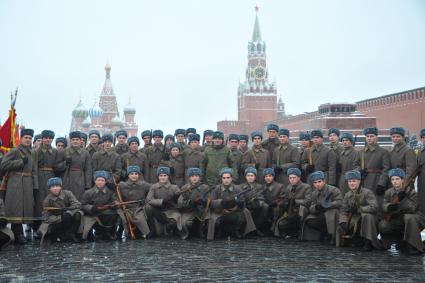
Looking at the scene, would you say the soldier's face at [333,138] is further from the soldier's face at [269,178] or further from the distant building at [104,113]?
the distant building at [104,113]

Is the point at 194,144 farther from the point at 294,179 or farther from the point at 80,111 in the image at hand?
the point at 80,111

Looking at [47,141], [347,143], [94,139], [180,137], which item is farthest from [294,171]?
[47,141]

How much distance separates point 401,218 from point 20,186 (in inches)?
239

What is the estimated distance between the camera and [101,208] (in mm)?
10094

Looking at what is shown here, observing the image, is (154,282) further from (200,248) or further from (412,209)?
(412,209)

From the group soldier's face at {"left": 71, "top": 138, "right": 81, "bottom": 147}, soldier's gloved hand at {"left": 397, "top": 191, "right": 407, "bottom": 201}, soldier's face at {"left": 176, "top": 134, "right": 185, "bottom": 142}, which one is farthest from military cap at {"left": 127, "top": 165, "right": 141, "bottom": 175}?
soldier's gloved hand at {"left": 397, "top": 191, "right": 407, "bottom": 201}

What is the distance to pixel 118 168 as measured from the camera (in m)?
11.2

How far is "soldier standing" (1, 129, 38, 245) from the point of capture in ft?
32.5

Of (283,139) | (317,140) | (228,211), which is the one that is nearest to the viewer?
(228,211)

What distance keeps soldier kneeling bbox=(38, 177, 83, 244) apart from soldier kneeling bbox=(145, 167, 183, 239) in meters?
1.25

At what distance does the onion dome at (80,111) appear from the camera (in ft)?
342

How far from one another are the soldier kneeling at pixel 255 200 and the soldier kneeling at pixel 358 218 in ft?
5.26

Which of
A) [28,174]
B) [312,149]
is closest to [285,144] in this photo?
[312,149]

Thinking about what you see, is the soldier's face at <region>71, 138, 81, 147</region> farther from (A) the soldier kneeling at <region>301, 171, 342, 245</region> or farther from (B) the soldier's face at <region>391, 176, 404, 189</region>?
(B) the soldier's face at <region>391, 176, 404, 189</region>
